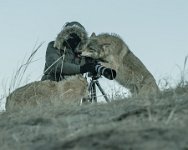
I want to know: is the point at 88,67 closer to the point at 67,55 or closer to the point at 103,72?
the point at 103,72

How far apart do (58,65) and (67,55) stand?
51 centimetres

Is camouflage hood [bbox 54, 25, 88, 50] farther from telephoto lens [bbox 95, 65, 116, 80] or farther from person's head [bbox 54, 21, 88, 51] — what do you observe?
telephoto lens [bbox 95, 65, 116, 80]

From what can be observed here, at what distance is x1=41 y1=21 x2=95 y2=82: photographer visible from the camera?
10.3 m

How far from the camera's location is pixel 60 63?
34.9 ft

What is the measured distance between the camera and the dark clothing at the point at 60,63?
10396 millimetres

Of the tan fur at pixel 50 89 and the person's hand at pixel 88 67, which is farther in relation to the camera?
the tan fur at pixel 50 89

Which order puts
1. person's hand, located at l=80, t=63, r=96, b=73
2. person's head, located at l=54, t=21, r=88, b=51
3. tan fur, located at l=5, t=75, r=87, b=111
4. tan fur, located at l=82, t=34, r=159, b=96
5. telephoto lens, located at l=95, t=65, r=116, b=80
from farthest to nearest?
tan fur, located at l=82, t=34, r=159, b=96 < person's head, located at l=54, t=21, r=88, b=51 < tan fur, located at l=5, t=75, r=87, b=111 < person's hand, located at l=80, t=63, r=96, b=73 < telephoto lens, located at l=95, t=65, r=116, b=80

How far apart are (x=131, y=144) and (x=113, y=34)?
10.1m

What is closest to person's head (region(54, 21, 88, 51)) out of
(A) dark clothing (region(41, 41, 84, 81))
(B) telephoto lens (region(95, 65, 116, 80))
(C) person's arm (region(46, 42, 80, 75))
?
(A) dark clothing (region(41, 41, 84, 81))

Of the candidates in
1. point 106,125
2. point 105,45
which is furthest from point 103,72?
point 105,45

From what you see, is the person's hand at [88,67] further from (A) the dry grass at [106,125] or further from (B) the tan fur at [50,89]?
(A) the dry grass at [106,125]

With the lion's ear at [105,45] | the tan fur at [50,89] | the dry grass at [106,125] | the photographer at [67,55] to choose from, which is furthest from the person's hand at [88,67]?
the lion's ear at [105,45]

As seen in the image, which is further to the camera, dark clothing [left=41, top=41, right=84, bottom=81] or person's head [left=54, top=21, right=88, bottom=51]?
person's head [left=54, top=21, right=88, bottom=51]

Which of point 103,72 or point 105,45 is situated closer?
point 103,72
